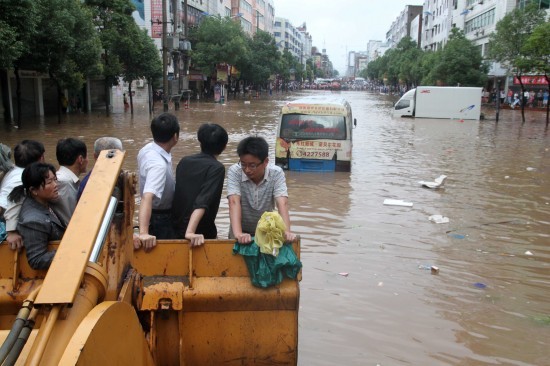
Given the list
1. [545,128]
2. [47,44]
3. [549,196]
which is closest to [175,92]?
[47,44]

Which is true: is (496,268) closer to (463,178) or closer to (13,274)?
(13,274)

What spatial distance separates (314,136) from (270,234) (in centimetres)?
985

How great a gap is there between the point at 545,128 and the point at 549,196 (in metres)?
18.2

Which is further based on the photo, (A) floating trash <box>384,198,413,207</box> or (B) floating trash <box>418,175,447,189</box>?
(B) floating trash <box>418,175,447,189</box>

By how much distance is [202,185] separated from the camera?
3.80 m

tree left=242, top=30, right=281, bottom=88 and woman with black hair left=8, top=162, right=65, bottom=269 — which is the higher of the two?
tree left=242, top=30, right=281, bottom=88

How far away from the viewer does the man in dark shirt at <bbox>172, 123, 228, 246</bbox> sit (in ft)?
12.3

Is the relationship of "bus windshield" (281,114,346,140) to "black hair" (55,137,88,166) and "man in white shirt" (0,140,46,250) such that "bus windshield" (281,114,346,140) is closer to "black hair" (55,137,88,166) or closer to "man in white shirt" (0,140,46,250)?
"man in white shirt" (0,140,46,250)

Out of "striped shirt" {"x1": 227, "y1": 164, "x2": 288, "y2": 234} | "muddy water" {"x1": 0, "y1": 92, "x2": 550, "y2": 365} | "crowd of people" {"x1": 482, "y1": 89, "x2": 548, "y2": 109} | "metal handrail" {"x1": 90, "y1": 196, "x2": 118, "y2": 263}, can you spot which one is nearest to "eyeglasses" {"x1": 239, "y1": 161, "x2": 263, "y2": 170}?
"striped shirt" {"x1": 227, "y1": 164, "x2": 288, "y2": 234}

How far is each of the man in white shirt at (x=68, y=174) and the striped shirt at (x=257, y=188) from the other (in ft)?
3.53

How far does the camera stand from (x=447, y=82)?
42.1 m

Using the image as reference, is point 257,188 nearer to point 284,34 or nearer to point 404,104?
point 404,104

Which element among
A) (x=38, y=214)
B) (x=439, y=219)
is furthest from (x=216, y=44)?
(x=38, y=214)

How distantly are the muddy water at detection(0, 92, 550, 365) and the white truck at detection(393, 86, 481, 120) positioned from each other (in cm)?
1769
